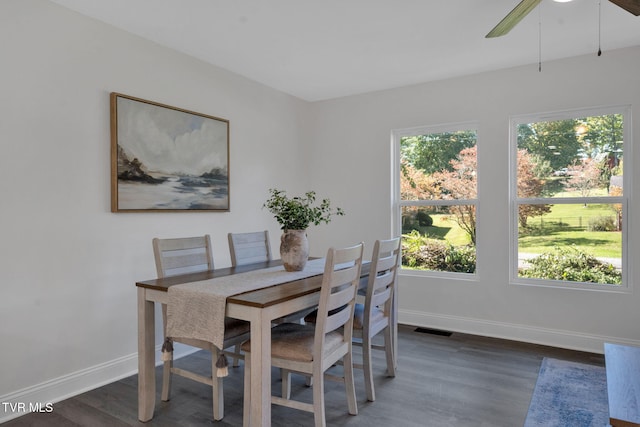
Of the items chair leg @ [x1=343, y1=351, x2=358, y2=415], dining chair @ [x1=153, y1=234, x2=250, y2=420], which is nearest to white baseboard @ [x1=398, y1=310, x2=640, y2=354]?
chair leg @ [x1=343, y1=351, x2=358, y2=415]

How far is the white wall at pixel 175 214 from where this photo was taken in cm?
248

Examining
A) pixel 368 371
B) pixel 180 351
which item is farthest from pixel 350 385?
pixel 180 351

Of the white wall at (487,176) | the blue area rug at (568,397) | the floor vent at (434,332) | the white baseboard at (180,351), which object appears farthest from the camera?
the floor vent at (434,332)

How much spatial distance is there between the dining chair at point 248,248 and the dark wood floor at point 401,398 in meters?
0.84

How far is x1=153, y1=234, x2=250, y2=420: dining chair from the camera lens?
2.35 m

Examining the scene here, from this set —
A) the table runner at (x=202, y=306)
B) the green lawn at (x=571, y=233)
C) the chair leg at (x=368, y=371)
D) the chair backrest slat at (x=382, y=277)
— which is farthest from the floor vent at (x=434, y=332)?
the table runner at (x=202, y=306)

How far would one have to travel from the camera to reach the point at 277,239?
4535 millimetres

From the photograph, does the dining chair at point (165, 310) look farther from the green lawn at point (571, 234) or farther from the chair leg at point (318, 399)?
the green lawn at point (571, 234)

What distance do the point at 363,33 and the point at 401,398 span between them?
2.54 m

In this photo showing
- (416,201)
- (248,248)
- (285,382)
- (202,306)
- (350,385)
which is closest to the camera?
(202,306)

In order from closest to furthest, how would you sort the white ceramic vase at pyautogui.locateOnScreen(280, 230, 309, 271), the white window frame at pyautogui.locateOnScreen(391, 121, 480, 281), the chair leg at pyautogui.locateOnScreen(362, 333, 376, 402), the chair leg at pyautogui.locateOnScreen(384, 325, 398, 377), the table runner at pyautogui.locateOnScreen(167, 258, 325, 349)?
the table runner at pyautogui.locateOnScreen(167, 258, 325, 349)
the chair leg at pyautogui.locateOnScreen(362, 333, 376, 402)
the white ceramic vase at pyautogui.locateOnScreen(280, 230, 309, 271)
the chair leg at pyautogui.locateOnScreen(384, 325, 398, 377)
the white window frame at pyautogui.locateOnScreen(391, 121, 480, 281)

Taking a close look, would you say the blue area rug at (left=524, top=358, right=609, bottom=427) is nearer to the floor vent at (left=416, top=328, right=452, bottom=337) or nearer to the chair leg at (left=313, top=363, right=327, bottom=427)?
the floor vent at (left=416, top=328, right=452, bottom=337)

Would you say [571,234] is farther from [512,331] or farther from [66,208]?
[66,208]

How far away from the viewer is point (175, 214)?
11.1ft
